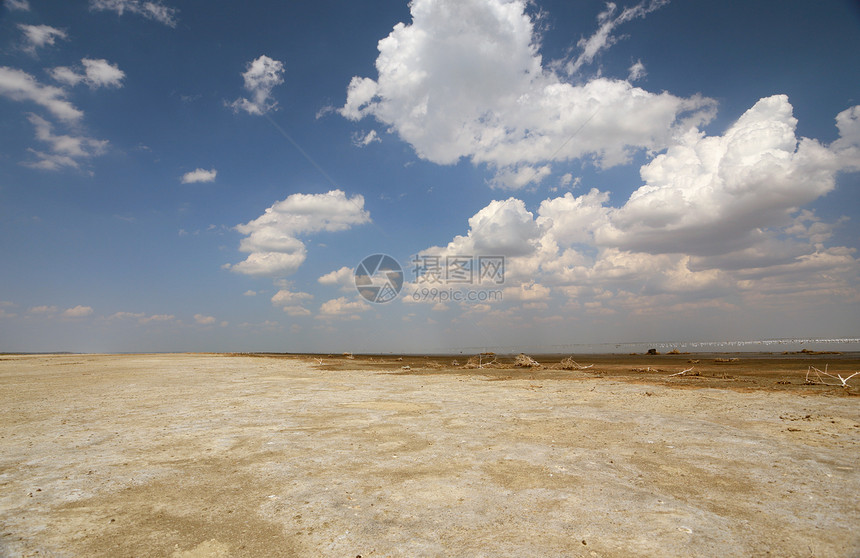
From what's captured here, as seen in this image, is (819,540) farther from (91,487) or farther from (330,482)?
(91,487)

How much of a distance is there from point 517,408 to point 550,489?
691cm

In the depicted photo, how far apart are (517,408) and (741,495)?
722 centimetres

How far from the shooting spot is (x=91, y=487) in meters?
5.58

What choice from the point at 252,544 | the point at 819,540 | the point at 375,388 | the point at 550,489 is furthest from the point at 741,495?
the point at 375,388

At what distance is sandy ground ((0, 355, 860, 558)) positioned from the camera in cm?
413

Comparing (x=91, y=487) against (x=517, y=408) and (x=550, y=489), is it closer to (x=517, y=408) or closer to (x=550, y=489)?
(x=550, y=489)

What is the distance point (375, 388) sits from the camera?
1761 centimetres

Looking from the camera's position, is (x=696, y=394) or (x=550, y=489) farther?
(x=696, y=394)

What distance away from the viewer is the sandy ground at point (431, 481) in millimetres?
4129

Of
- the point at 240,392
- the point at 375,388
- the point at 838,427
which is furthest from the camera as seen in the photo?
the point at 375,388

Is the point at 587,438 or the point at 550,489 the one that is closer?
the point at 550,489

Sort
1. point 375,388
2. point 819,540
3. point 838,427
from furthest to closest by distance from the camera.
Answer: point 375,388, point 838,427, point 819,540

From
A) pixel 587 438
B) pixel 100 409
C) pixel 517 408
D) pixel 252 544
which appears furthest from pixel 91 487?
pixel 517 408

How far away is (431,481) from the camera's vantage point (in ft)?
19.2
